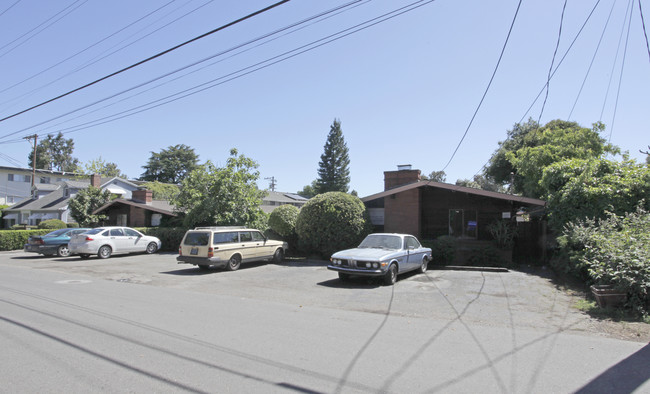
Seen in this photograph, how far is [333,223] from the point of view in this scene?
17.0 meters

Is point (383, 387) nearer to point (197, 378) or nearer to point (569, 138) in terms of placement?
point (197, 378)

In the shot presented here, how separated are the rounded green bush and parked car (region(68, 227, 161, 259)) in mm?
7528

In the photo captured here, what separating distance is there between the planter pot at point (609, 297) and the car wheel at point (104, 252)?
788 inches

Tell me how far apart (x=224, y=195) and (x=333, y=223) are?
8030mm

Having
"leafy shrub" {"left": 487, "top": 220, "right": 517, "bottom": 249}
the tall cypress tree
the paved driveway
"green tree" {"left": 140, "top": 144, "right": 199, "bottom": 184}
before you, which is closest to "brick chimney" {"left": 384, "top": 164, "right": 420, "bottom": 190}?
"leafy shrub" {"left": 487, "top": 220, "right": 517, "bottom": 249}

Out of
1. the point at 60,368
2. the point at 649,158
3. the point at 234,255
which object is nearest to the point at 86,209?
the point at 234,255

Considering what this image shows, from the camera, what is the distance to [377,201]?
764 inches

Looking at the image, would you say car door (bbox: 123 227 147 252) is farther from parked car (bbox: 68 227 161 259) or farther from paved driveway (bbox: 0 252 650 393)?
paved driveway (bbox: 0 252 650 393)

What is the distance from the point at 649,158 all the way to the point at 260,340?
26467 millimetres

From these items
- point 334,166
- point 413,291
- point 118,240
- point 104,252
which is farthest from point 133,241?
point 334,166

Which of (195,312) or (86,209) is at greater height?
(86,209)

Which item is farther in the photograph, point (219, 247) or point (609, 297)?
point (219, 247)

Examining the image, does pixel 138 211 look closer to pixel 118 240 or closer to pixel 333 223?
pixel 118 240

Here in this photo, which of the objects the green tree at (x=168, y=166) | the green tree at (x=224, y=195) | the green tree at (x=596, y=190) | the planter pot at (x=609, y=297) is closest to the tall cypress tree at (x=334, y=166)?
the green tree at (x=168, y=166)
